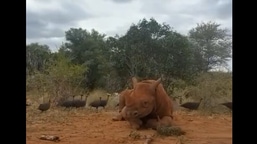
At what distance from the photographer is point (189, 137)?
5805 millimetres

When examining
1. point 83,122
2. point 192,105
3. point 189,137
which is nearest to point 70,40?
point 192,105

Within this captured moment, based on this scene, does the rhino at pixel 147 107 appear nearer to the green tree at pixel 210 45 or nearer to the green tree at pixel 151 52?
the green tree at pixel 151 52

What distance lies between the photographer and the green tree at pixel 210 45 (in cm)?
1855

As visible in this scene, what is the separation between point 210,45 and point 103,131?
47.7 ft

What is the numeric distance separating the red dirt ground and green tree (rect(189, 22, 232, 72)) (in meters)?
10.4

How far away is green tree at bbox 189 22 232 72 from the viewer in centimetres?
1855

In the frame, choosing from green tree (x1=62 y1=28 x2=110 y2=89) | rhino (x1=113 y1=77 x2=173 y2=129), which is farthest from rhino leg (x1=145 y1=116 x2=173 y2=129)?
green tree (x1=62 y1=28 x2=110 y2=89)

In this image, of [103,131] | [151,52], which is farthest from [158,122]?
[151,52]

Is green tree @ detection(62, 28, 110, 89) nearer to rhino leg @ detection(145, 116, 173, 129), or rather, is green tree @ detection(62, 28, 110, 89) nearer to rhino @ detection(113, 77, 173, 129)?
rhino @ detection(113, 77, 173, 129)

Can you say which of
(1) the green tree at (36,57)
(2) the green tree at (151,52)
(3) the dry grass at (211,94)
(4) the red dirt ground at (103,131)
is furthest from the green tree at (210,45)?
(4) the red dirt ground at (103,131)

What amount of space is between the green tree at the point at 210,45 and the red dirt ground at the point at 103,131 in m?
10.4

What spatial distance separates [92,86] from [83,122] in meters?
10.5

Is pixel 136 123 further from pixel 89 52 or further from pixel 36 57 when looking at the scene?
pixel 89 52
